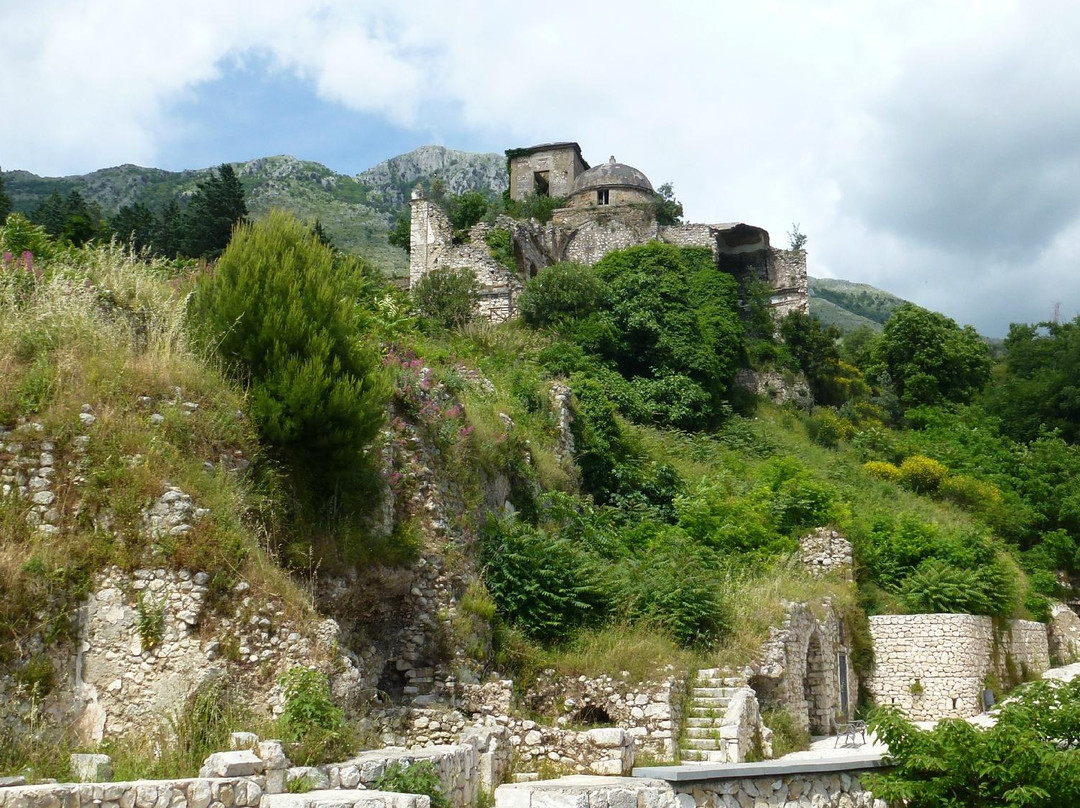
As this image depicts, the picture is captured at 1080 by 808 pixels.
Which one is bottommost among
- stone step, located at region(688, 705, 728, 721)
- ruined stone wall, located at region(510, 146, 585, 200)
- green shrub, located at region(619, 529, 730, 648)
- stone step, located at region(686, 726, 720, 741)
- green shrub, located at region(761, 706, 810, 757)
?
green shrub, located at region(761, 706, 810, 757)

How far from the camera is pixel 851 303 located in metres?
132

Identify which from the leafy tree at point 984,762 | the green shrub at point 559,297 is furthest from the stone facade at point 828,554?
the green shrub at point 559,297

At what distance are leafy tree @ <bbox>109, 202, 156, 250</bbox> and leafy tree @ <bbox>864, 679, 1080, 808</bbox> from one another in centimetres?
1965

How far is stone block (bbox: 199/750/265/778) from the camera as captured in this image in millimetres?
6941

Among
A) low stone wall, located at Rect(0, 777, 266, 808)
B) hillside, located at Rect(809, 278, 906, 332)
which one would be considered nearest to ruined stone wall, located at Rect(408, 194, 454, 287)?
low stone wall, located at Rect(0, 777, 266, 808)

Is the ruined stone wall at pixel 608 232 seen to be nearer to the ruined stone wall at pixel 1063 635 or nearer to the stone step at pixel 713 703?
the ruined stone wall at pixel 1063 635

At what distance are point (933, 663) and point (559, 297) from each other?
13.2 m

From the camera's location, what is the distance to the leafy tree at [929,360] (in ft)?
110

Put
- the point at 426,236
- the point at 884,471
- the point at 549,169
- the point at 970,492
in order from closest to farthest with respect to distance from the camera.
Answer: the point at 970,492, the point at 884,471, the point at 426,236, the point at 549,169

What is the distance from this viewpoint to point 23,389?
9023mm

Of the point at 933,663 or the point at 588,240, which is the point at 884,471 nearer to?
the point at 933,663

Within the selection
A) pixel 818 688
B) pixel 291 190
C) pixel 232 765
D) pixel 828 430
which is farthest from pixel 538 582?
pixel 291 190

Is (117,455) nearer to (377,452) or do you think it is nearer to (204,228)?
(377,452)

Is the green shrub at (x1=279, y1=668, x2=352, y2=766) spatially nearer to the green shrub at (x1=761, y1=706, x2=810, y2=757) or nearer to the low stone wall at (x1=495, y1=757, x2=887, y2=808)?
the low stone wall at (x1=495, y1=757, x2=887, y2=808)
